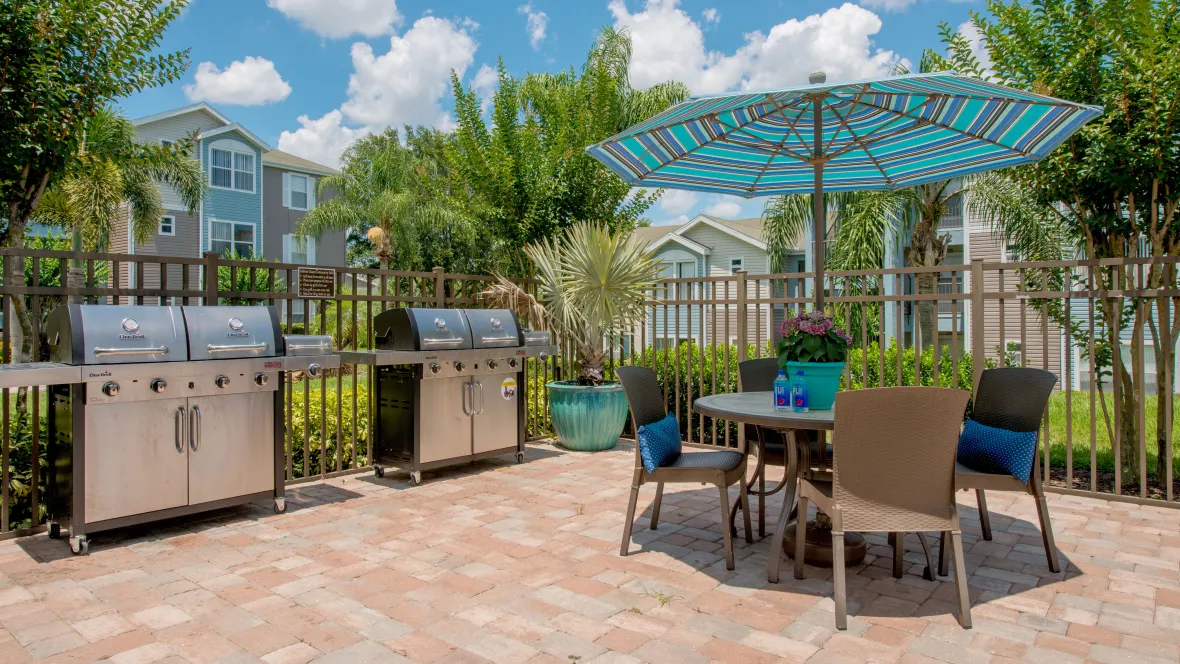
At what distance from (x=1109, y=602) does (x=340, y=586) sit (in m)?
3.34

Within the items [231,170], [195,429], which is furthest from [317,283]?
[231,170]

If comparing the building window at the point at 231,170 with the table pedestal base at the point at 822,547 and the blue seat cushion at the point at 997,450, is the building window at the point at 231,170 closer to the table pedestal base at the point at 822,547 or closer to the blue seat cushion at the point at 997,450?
the table pedestal base at the point at 822,547

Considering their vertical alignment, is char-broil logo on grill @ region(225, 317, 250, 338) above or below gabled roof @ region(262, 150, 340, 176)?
below

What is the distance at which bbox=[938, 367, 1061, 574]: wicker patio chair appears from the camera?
3332 millimetres

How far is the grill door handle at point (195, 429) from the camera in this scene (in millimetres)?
4078

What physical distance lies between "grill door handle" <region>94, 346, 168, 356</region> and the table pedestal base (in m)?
3.49

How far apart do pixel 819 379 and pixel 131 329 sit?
359 centimetres

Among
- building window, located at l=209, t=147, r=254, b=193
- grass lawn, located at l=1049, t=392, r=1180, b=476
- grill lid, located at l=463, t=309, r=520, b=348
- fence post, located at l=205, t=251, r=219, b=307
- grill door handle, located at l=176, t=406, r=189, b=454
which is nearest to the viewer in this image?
grill door handle, located at l=176, t=406, r=189, b=454

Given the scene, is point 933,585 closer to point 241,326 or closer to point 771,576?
point 771,576

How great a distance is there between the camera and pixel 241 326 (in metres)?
4.29

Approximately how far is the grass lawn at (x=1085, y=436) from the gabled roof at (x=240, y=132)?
23.7m

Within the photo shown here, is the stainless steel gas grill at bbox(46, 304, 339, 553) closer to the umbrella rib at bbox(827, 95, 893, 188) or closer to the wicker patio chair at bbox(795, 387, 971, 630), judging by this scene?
the wicker patio chair at bbox(795, 387, 971, 630)

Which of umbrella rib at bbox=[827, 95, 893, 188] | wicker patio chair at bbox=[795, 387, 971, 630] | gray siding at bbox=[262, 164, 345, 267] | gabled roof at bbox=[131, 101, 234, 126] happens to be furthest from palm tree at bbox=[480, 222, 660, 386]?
gray siding at bbox=[262, 164, 345, 267]

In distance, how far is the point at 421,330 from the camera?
207 inches
